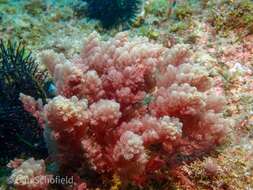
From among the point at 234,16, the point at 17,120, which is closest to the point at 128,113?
the point at 17,120

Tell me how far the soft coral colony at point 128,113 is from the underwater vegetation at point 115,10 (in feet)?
8.88

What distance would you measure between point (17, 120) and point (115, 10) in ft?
10.6

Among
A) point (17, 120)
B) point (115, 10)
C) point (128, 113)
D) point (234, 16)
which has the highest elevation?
point (234, 16)

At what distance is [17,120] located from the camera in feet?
10.4

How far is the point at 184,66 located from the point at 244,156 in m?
1.03

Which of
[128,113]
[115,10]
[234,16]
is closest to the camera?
[128,113]

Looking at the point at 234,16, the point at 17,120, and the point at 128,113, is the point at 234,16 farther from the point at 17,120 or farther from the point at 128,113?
the point at 17,120

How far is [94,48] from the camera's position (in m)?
3.08

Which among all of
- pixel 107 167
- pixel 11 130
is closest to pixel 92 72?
pixel 107 167

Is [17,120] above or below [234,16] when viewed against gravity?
below

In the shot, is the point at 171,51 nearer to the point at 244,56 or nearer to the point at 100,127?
the point at 100,127

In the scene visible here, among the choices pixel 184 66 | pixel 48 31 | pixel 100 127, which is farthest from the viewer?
pixel 48 31

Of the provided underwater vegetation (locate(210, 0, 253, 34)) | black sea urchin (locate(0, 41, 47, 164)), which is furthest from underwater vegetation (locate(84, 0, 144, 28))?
black sea urchin (locate(0, 41, 47, 164))

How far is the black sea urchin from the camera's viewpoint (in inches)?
124
